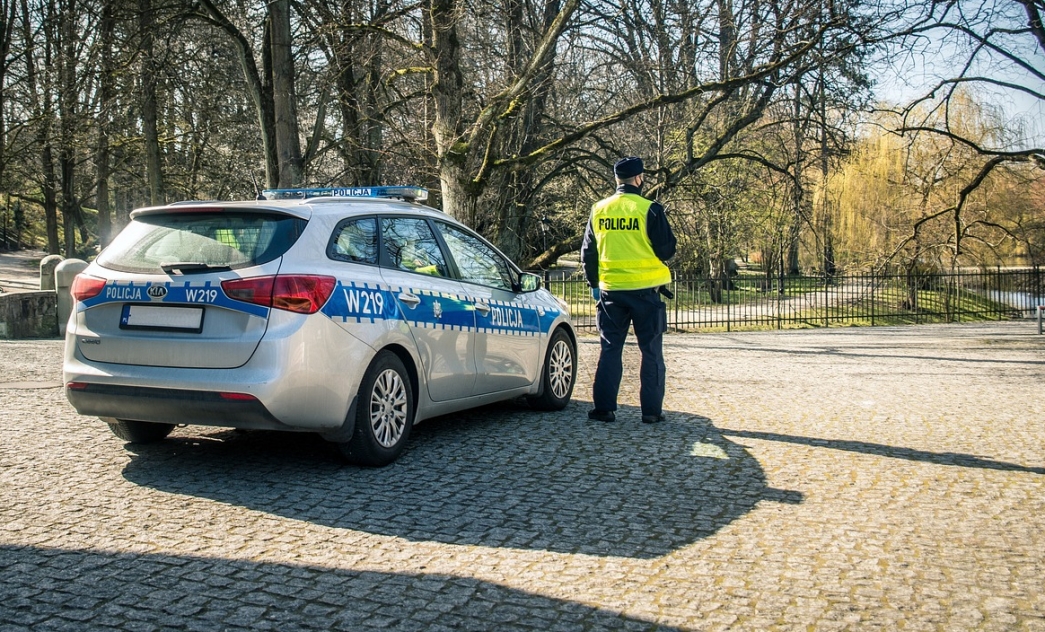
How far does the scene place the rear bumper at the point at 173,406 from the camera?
17.3 feet

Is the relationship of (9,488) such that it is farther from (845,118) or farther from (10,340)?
(845,118)

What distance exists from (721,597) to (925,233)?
27793mm

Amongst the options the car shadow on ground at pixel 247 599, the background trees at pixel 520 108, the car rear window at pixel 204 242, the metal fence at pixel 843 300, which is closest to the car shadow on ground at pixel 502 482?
the car shadow on ground at pixel 247 599

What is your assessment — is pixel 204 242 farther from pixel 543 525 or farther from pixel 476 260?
pixel 543 525

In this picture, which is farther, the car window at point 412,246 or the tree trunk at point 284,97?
the tree trunk at point 284,97

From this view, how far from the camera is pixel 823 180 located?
107 feet

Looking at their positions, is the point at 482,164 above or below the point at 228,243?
above

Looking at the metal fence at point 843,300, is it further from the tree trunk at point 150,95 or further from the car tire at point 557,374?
the car tire at point 557,374

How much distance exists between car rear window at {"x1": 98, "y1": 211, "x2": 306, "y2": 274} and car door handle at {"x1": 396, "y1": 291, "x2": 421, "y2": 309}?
0.82 meters

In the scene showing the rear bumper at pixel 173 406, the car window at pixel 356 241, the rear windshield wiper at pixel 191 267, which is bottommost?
the rear bumper at pixel 173 406

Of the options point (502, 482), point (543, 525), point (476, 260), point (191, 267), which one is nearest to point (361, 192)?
point (476, 260)

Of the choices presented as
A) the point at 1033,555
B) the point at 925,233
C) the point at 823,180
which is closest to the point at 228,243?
the point at 1033,555

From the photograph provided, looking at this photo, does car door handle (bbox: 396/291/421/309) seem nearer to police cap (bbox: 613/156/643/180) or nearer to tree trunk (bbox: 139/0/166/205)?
police cap (bbox: 613/156/643/180)

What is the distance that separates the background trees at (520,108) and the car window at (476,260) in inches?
319
